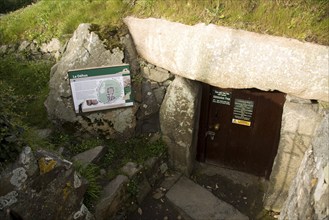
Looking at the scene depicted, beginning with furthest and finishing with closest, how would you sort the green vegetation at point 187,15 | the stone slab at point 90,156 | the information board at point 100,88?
the information board at point 100,88 → the stone slab at point 90,156 → the green vegetation at point 187,15

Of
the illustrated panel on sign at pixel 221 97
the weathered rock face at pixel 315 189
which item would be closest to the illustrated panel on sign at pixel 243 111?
the illustrated panel on sign at pixel 221 97

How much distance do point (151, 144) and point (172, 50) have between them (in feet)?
6.84

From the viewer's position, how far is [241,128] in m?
6.12

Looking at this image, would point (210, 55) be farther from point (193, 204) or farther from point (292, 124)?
point (193, 204)

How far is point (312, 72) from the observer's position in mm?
4434

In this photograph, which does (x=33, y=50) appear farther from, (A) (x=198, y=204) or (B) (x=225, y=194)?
(B) (x=225, y=194)

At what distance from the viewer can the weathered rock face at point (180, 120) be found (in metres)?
5.70

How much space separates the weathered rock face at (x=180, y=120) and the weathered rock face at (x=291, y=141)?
1.69 meters

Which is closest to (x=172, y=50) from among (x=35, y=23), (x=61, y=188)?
(x=61, y=188)

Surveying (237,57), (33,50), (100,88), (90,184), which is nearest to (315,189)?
(237,57)

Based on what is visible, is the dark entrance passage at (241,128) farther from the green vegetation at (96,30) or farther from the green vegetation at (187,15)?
the green vegetation at (187,15)

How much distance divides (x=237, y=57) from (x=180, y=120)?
178cm

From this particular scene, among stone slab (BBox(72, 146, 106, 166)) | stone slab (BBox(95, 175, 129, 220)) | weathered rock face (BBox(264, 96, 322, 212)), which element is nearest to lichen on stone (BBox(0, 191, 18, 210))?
stone slab (BBox(95, 175, 129, 220))

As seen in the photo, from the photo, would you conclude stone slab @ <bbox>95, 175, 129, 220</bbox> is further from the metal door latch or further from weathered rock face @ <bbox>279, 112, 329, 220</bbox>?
weathered rock face @ <bbox>279, 112, 329, 220</bbox>
